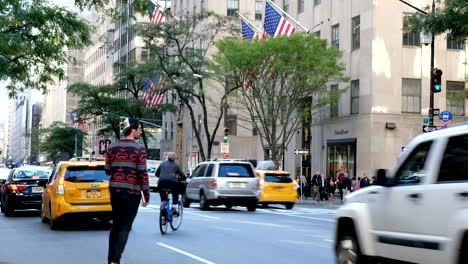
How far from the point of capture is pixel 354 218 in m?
8.87

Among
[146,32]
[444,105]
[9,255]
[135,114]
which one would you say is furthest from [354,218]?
[135,114]

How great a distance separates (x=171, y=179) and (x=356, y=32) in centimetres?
3064

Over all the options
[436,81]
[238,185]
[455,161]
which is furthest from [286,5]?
Answer: [455,161]

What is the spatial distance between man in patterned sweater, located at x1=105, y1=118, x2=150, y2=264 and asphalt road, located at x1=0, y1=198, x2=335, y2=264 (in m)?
1.96

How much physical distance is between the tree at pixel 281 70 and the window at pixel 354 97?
3.86 ft

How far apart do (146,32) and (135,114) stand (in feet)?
74.2

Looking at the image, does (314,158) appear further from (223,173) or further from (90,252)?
(90,252)

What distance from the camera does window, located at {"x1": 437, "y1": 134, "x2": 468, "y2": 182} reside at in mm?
6783

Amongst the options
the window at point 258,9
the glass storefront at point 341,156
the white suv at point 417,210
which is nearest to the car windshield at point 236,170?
the white suv at point 417,210

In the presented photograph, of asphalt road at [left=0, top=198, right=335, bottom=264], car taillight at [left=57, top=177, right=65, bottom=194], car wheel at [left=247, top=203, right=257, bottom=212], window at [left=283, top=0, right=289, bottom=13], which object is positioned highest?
window at [left=283, top=0, right=289, bottom=13]

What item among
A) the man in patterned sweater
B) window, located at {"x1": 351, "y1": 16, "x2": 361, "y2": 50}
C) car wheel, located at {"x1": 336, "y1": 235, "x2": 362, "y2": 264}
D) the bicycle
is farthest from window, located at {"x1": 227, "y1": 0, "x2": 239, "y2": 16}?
car wheel, located at {"x1": 336, "y1": 235, "x2": 362, "y2": 264}

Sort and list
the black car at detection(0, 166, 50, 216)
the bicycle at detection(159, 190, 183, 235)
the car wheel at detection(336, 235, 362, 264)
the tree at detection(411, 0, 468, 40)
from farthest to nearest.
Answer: the black car at detection(0, 166, 50, 216)
the tree at detection(411, 0, 468, 40)
the bicycle at detection(159, 190, 183, 235)
the car wheel at detection(336, 235, 362, 264)

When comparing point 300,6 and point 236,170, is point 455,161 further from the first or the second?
point 300,6

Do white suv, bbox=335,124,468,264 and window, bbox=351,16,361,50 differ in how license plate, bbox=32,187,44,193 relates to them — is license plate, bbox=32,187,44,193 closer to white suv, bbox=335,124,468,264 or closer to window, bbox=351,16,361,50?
white suv, bbox=335,124,468,264
